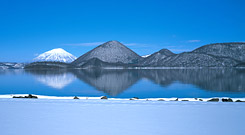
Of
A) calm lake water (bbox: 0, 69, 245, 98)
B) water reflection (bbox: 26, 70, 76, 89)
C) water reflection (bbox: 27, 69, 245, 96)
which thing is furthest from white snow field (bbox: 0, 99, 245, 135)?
water reflection (bbox: 26, 70, 76, 89)

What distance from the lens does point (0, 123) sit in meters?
7.16

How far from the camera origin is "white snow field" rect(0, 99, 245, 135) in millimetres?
6422

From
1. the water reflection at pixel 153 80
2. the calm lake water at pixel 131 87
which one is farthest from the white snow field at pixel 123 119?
the water reflection at pixel 153 80

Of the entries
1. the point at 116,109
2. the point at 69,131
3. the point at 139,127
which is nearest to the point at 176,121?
the point at 139,127

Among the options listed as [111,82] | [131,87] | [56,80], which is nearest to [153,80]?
[111,82]

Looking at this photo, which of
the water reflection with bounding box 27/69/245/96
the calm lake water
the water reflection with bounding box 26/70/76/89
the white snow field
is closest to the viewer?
the white snow field

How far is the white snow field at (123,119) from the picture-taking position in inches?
253

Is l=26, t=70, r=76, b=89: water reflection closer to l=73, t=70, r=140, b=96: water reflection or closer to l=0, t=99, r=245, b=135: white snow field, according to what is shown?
l=73, t=70, r=140, b=96: water reflection

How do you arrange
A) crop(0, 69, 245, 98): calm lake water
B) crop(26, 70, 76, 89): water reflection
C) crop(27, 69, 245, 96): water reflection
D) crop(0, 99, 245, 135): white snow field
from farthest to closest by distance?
crop(26, 70, 76, 89): water reflection < crop(27, 69, 245, 96): water reflection < crop(0, 69, 245, 98): calm lake water < crop(0, 99, 245, 135): white snow field

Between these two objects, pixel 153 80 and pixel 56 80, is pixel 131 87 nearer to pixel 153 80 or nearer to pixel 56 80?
pixel 153 80

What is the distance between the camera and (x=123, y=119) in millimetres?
7727

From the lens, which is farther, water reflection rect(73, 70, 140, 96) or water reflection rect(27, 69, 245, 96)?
water reflection rect(27, 69, 245, 96)

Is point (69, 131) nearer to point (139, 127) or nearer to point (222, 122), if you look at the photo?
point (139, 127)

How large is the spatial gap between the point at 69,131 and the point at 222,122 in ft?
16.6
